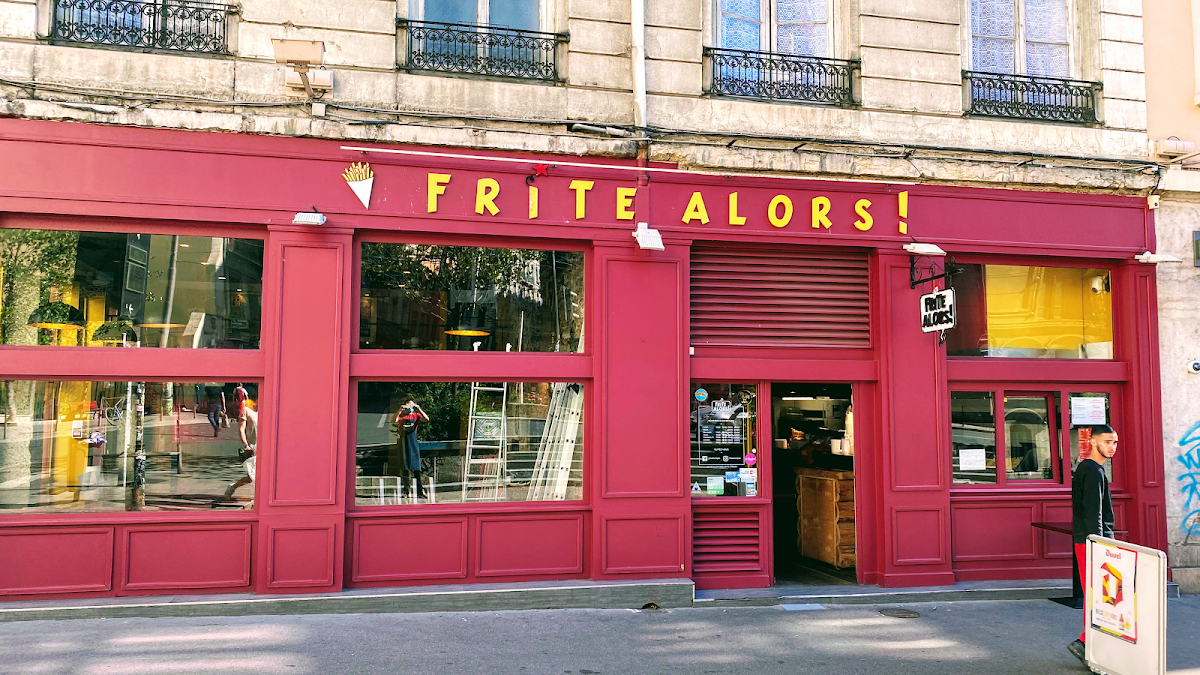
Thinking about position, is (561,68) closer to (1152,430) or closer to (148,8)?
(148,8)

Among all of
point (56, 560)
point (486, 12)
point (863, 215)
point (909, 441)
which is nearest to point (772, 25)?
point (863, 215)

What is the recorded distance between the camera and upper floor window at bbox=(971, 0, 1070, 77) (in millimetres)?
9539

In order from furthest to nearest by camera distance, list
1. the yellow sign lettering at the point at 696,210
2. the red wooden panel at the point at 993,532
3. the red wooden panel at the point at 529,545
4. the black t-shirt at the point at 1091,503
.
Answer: the red wooden panel at the point at 993,532, the yellow sign lettering at the point at 696,210, the red wooden panel at the point at 529,545, the black t-shirt at the point at 1091,503

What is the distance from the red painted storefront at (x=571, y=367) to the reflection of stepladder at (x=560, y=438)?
0.16m

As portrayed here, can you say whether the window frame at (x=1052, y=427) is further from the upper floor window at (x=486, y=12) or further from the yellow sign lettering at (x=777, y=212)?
the upper floor window at (x=486, y=12)

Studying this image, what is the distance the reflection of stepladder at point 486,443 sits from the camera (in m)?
8.23

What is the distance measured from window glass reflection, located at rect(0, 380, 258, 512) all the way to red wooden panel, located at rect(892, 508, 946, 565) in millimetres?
6324

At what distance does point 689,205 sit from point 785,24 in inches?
94.6

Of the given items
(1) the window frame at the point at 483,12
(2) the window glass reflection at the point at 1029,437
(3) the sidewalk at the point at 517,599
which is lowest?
(3) the sidewalk at the point at 517,599

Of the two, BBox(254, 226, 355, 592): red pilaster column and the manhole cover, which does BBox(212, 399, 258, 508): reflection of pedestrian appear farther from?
the manhole cover

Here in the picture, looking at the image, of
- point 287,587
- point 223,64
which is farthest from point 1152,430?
point 223,64

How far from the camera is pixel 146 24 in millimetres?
7734

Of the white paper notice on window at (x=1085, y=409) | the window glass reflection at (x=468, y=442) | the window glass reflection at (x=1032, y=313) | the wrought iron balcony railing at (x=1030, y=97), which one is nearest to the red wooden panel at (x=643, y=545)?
the window glass reflection at (x=468, y=442)

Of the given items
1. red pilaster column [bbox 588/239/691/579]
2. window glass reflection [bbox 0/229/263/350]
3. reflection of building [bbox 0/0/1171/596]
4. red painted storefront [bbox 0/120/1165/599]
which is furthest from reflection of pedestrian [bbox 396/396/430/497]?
red pilaster column [bbox 588/239/691/579]
